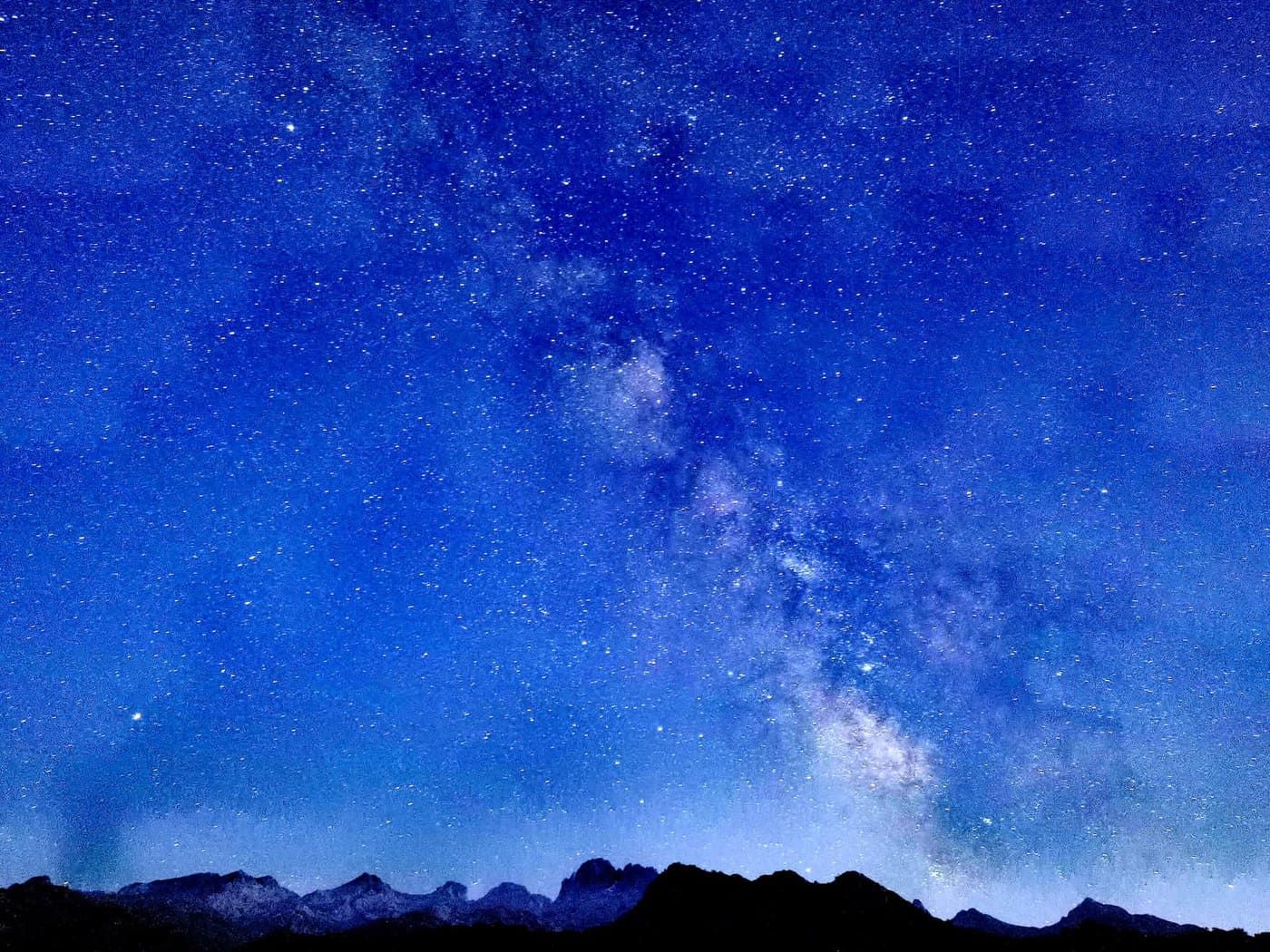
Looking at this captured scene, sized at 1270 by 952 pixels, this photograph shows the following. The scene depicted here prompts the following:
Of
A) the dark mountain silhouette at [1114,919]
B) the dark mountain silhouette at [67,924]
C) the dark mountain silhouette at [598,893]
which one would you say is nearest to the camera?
the dark mountain silhouette at [67,924]

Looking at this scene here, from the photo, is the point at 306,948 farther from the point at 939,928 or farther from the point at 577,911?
the point at 577,911

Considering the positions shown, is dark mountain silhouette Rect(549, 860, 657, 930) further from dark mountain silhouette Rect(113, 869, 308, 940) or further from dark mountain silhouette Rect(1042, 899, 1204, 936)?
dark mountain silhouette Rect(1042, 899, 1204, 936)

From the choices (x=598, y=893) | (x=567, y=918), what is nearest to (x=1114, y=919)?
(x=567, y=918)

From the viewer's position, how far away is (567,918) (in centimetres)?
12256

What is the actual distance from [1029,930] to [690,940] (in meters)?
78.5

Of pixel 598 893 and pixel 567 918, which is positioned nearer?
pixel 567 918

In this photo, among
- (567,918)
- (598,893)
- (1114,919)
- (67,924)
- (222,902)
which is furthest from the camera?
(598,893)

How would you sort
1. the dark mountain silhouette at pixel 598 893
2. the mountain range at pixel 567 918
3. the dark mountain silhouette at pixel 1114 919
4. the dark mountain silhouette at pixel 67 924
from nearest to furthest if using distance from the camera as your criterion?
the mountain range at pixel 567 918, the dark mountain silhouette at pixel 67 924, the dark mountain silhouette at pixel 1114 919, the dark mountain silhouette at pixel 598 893

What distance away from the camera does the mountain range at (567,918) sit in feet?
141

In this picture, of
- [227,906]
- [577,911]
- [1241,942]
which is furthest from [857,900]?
[227,906]

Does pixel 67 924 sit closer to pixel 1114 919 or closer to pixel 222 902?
pixel 222 902

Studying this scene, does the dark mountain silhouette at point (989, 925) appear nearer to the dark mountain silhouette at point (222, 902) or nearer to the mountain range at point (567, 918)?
the mountain range at point (567, 918)

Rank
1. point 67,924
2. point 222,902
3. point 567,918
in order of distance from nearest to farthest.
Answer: point 67,924 → point 222,902 → point 567,918

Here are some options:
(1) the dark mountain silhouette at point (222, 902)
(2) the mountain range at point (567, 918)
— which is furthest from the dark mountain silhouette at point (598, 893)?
(1) the dark mountain silhouette at point (222, 902)
